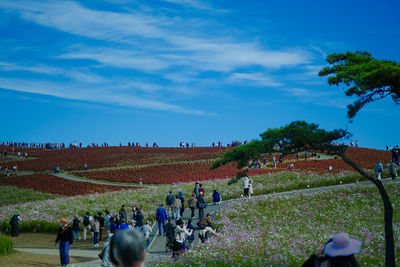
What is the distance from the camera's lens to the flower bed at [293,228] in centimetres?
1453

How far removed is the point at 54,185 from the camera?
50594 mm

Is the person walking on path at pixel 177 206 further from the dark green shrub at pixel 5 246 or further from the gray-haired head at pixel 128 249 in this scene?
the gray-haired head at pixel 128 249

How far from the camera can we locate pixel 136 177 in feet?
171

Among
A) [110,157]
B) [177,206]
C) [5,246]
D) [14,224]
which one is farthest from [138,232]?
[110,157]

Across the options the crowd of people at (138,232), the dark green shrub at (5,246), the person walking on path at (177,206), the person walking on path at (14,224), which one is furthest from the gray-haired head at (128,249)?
the person walking on path at (14,224)

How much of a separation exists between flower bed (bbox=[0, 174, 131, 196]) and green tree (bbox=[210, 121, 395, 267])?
3355 centimetres

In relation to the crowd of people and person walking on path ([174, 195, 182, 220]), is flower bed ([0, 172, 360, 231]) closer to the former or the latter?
the crowd of people

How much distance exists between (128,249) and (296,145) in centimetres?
1141

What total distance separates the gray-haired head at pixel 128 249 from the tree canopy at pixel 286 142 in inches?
409

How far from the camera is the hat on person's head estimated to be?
4.84 meters

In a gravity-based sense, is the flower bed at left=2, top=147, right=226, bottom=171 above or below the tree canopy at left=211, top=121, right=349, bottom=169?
above

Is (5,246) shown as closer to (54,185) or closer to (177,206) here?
(177,206)

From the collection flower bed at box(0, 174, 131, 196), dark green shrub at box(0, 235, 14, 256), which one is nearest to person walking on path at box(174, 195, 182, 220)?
dark green shrub at box(0, 235, 14, 256)

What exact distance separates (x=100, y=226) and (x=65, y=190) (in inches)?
1015
